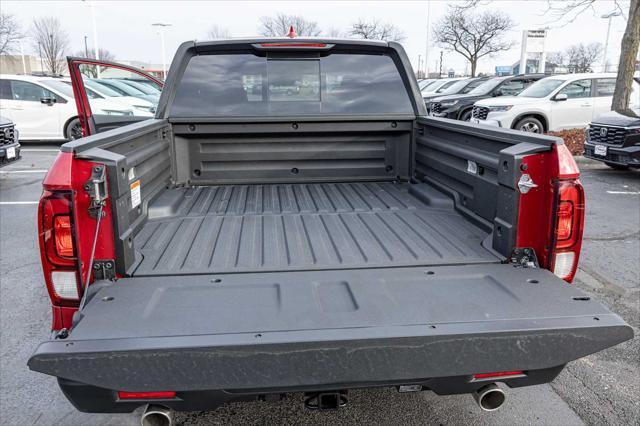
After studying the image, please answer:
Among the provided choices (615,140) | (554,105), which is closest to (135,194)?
(615,140)

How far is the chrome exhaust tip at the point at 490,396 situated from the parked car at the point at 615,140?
8742 millimetres

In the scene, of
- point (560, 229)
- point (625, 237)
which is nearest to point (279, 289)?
point (560, 229)

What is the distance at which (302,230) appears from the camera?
296 centimetres

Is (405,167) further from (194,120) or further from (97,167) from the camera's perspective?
(97,167)

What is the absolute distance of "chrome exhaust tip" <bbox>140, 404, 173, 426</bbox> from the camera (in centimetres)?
195

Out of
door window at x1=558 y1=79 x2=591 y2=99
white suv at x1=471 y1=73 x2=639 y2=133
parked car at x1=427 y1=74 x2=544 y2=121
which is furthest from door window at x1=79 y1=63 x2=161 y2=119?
door window at x1=558 y1=79 x2=591 y2=99

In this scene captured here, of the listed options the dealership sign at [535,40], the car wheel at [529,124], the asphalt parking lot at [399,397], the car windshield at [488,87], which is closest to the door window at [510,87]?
the car windshield at [488,87]

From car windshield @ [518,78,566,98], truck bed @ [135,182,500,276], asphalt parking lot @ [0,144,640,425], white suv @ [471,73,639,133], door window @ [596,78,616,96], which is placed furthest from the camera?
door window @ [596,78,616,96]

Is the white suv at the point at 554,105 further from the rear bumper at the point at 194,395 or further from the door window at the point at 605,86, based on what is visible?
the rear bumper at the point at 194,395

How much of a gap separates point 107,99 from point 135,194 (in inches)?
398

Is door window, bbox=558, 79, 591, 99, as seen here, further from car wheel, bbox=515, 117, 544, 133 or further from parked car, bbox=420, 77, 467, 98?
parked car, bbox=420, 77, 467, 98

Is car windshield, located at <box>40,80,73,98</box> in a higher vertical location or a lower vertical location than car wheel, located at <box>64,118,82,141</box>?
higher

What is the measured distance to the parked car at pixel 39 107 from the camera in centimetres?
1283

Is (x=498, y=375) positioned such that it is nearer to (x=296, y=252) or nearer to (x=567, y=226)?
(x=567, y=226)
